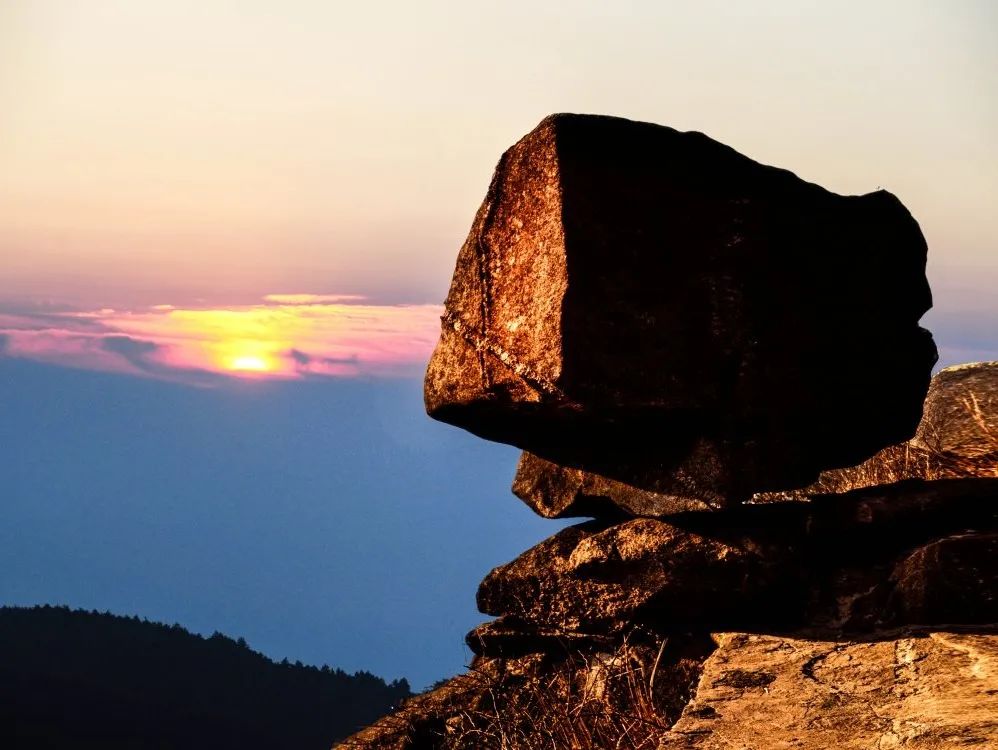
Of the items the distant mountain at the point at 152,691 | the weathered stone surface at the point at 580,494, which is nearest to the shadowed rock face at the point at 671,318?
the weathered stone surface at the point at 580,494

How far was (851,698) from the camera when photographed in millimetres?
5180

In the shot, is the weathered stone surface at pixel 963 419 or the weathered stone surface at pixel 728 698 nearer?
the weathered stone surface at pixel 728 698

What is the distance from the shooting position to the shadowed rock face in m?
6.60

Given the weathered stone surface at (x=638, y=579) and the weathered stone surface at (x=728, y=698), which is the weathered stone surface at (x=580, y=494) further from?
the weathered stone surface at (x=728, y=698)

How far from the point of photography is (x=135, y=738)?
189ft

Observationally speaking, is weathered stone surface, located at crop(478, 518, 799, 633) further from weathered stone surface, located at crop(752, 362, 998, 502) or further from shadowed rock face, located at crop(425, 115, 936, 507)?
weathered stone surface, located at crop(752, 362, 998, 502)

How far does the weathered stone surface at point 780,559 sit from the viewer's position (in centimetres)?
694

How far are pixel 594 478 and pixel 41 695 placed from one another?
58.8 metres

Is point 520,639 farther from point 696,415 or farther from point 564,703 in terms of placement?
point 696,415

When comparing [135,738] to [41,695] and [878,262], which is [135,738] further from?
[878,262]

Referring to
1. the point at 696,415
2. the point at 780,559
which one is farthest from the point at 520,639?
the point at 696,415

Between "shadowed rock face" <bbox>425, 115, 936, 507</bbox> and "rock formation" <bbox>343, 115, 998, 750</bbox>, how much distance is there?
1cm

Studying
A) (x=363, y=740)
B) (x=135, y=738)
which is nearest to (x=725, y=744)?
(x=363, y=740)

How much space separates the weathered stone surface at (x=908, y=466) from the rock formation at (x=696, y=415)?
0.17 feet
